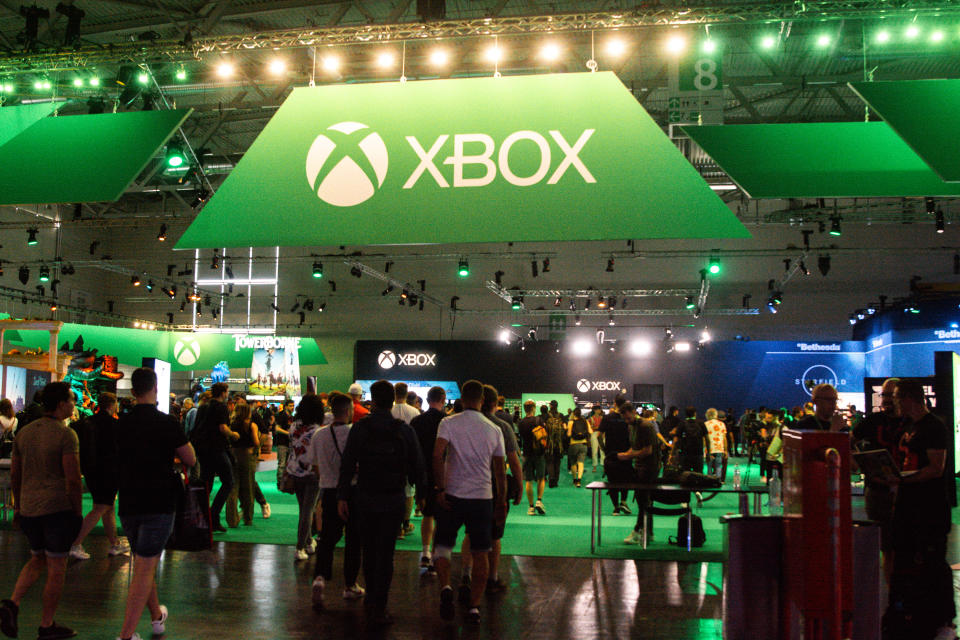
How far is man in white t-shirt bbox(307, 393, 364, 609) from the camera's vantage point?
16.9 ft

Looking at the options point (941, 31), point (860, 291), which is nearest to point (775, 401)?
point (860, 291)

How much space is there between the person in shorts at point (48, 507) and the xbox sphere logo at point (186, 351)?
16.2 metres

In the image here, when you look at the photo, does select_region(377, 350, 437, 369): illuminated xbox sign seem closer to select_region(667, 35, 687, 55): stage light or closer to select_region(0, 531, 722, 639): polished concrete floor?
select_region(0, 531, 722, 639): polished concrete floor

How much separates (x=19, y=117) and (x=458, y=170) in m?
2.48

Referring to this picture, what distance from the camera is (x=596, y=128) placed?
11.0ft

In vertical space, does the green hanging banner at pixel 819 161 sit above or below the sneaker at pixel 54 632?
above

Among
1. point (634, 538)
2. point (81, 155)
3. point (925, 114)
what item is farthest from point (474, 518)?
point (634, 538)

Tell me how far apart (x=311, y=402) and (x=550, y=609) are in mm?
2466

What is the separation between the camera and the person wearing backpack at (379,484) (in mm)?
4512

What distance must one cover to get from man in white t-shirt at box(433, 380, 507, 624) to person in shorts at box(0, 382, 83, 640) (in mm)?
1950

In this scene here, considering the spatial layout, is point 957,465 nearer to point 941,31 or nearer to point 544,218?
point 941,31

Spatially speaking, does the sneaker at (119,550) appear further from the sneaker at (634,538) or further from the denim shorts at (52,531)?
the sneaker at (634,538)

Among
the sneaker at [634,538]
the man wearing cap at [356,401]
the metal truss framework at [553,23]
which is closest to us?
the metal truss framework at [553,23]

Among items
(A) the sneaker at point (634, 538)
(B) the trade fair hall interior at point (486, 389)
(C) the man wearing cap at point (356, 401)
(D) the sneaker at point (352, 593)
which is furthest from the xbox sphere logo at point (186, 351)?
(D) the sneaker at point (352, 593)
